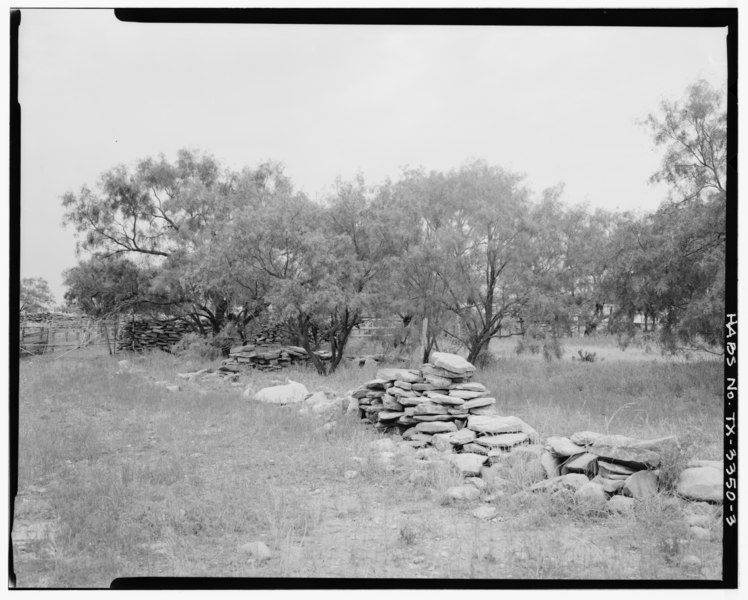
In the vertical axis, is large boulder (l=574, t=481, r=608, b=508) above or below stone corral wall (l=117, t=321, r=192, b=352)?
below

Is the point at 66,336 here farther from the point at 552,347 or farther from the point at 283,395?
the point at 552,347

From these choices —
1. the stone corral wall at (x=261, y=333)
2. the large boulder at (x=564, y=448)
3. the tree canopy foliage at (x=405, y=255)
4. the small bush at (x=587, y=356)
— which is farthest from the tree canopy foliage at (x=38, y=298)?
the small bush at (x=587, y=356)

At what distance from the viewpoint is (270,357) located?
50.7 feet

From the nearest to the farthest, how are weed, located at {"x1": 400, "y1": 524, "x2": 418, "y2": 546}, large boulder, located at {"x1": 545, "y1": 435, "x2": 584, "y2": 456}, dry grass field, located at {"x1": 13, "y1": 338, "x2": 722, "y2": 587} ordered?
dry grass field, located at {"x1": 13, "y1": 338, "x2": 722, "y2": 587} → weed, located at {"x1": 400, "y1": 524, "x2": 418, "y2": 546} → large boulder, located at {"x1": 545, "y1": 435, "x2": 584, "y2": 456}

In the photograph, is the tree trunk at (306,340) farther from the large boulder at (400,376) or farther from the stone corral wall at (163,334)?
the large boulder at (400,376)

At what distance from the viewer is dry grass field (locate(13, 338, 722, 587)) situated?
13.2 feet

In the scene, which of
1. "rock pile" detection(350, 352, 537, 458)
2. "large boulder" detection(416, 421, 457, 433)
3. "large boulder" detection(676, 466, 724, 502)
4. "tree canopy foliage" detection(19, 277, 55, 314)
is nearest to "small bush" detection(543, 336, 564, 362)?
"rock pile" detection(350, 352, 537, 458)

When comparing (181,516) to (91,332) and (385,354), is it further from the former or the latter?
(91,332)

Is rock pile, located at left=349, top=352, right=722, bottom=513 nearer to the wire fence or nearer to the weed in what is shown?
the weed

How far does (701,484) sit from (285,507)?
11.8 feet

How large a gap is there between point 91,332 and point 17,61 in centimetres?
1203

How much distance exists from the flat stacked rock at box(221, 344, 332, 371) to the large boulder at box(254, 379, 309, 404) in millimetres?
4737

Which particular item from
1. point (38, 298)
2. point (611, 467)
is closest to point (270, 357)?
point (38, 298)

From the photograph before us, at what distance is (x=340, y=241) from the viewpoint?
43.0 ft
